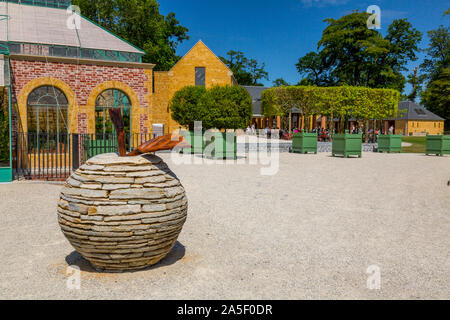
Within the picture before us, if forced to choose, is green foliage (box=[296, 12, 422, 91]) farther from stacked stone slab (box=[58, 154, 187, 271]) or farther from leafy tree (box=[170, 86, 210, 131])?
stacked stone slab (box=[58, 154, 187, 271])

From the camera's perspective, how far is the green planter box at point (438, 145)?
21.1 metres

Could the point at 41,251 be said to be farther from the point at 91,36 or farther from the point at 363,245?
the point at 91,36

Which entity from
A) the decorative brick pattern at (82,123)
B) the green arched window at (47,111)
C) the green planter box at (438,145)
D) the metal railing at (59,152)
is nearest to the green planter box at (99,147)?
the metal railing at (59,152)

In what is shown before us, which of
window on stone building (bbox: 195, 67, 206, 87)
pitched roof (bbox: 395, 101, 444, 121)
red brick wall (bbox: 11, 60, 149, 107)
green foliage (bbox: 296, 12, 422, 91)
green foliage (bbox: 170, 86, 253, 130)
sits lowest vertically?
green foliage (bbox: 170, 86, 253, 130)

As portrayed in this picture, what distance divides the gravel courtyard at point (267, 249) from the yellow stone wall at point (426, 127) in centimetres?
5129

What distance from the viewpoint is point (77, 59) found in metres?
14.9

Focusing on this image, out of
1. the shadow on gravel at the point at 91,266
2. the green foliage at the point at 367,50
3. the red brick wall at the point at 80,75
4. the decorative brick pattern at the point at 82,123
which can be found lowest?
the shadow on gravel at the point at 91,266

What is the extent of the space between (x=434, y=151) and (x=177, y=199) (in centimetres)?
2244

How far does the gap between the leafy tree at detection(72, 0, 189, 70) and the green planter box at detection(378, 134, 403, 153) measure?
80.8 feet

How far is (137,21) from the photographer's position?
36250 mm

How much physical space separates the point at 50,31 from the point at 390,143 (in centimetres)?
2105

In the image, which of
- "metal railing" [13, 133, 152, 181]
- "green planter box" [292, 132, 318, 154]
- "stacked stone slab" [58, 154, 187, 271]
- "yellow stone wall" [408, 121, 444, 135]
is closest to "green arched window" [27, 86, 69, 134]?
"metal railing" [13, 133, 152, 181]

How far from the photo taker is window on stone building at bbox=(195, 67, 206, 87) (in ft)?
108

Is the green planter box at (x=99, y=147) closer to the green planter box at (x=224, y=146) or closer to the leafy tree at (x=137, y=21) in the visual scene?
the green planter box at (x=224, y=146)
